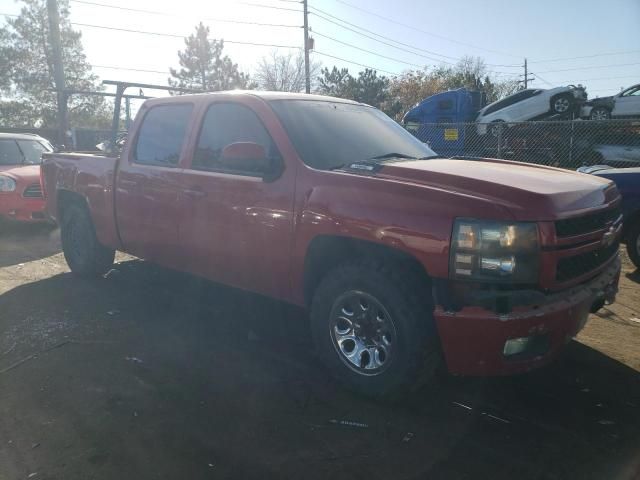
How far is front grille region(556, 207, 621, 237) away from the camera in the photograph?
298 centimetres

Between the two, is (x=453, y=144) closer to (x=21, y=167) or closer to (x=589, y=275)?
(x=21, y=167)

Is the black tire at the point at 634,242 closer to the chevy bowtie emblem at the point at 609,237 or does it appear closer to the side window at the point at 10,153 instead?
the chevy bowtie emblem at the point at 609,237

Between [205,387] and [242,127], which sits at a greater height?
[242,127]

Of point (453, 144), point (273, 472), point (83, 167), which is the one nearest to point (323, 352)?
point (273, 472)

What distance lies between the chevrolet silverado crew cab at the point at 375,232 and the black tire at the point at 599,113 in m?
15.7

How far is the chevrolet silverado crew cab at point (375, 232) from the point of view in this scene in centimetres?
287

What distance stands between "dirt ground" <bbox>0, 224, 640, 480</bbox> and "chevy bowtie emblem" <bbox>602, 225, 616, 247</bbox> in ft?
3.16

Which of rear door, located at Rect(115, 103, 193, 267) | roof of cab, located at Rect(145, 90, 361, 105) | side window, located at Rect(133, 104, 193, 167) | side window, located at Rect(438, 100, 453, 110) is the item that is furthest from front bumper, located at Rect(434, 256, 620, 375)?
side window, located at Rect(438, 100, 453, 110)

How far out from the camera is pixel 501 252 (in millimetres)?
2836

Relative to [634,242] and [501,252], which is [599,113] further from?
[501,252]

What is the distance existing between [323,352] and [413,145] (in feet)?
6.52

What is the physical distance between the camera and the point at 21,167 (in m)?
9.39

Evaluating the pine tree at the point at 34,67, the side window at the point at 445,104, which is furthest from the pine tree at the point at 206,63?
the side window at the point at 445,104

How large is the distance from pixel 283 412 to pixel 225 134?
2297mm
